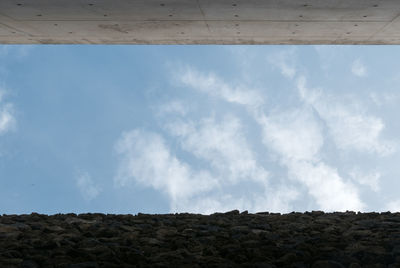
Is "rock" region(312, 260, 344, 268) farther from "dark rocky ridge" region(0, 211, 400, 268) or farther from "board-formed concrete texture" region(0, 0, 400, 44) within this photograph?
"board-formed concrete texture" region(0, 0, 400, 44)

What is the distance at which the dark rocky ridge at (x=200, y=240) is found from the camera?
389 cm

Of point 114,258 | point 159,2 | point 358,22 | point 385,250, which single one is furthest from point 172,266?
point 358,22

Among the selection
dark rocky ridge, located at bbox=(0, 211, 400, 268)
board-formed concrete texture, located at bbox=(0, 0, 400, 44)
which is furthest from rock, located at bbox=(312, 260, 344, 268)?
board-formed concrete texture, located at bbox=(0, 0, 400, 44)

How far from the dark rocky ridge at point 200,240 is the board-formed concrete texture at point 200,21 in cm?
282

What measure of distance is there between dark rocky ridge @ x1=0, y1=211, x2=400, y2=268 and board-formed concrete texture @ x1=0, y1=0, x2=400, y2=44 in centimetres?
282

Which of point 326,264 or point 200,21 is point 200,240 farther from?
point 200,21

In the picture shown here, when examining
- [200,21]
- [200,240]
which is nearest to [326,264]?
[200,240]

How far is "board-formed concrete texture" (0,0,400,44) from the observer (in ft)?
19.7

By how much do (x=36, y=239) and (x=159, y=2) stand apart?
131 inches

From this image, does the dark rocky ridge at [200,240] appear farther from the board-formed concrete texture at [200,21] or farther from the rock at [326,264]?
the board-formed concrete texture at [200,21]

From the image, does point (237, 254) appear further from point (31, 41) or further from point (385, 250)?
point (31, 41)

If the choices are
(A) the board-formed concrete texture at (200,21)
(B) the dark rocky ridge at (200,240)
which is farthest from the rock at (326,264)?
(A) the board-formed concrete texture at (200,21)

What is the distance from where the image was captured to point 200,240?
4.66 m

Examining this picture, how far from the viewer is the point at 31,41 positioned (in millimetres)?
8062
